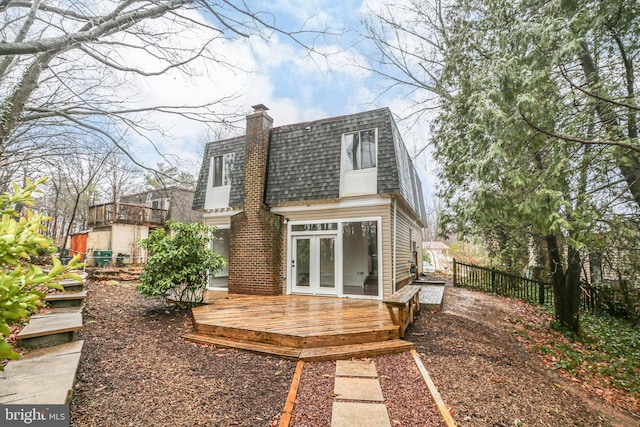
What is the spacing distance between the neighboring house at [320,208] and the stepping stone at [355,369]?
13.8ft

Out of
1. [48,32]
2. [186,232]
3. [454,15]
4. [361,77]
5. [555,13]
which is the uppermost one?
[454,15]

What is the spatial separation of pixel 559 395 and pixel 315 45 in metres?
5.88

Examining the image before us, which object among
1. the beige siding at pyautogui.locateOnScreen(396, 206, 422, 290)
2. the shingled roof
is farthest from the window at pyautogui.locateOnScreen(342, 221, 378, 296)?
the shingled roof

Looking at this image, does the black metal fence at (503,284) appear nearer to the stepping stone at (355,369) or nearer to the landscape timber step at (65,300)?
the stepping stone at (355,369)

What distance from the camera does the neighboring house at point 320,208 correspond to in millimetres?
8617

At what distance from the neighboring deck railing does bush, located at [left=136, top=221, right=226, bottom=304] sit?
1401 cm

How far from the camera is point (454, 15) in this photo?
7.68 meters

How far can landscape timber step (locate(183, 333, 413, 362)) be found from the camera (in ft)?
14.6

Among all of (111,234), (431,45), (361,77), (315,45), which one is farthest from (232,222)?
(111,234)

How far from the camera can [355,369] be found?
4148 mm

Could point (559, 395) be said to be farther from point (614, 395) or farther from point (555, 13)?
point (555, 13)

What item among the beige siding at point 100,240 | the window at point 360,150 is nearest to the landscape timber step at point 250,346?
the window at point 360,150

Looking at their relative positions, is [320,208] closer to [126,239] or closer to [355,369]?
[355,369]

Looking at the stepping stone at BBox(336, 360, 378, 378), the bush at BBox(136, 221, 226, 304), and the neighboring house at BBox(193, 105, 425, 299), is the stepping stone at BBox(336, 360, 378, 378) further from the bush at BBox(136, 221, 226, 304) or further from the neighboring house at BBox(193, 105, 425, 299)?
the neighboring house at BBox(193, 105, 425, 299)
